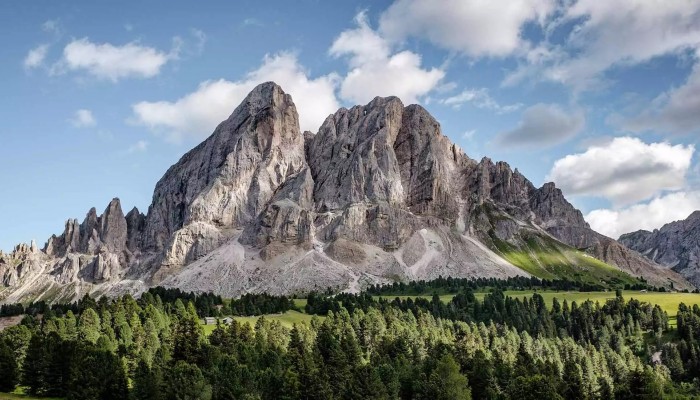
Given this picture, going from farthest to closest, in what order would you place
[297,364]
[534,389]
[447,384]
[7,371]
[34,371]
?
[297,364] → [447,384] → [34,371] → [7,371] → [534,389]

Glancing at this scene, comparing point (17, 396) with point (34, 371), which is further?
point (34, 371)

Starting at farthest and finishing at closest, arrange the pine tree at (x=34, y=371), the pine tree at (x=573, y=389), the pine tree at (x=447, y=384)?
the pine tree at (x=573, y=389) → the pine tree at (x=447, y=384) → the pine tree at (x=34, y=371)

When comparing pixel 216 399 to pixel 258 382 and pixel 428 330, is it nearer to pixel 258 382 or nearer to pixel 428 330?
pixel 258 382

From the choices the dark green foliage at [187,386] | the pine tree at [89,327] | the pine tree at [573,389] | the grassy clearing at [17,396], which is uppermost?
the pine tree at [89,327]

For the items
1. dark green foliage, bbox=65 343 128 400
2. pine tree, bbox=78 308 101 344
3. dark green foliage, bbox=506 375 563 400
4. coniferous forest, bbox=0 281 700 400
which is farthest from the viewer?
pine tree, bbox=78 308 101 344

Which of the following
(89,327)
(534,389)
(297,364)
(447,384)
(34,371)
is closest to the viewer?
(534,389)

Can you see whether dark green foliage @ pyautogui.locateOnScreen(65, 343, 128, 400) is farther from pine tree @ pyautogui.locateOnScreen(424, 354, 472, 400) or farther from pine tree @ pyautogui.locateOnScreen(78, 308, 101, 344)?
pine tree @ pyautogui.locateOnScreen(424, 354, 472, 400)

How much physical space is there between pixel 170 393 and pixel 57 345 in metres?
25.9

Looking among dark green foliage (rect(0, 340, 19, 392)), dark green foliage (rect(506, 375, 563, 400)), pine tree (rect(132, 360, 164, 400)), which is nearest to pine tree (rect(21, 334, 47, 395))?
dark green foliage (rect(0, 340, 19, 392))

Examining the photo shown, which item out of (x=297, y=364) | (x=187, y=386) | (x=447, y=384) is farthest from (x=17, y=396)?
(x=447, y=384)

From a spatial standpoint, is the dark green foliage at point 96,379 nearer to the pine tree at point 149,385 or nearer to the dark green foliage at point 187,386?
the pine tree at point 149,385

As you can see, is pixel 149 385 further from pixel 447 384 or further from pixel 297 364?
pixel 447 384

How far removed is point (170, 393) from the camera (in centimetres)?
9669

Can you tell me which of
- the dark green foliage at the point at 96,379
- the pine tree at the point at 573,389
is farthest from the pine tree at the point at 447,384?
the dark green foliage at the point at 96,379
